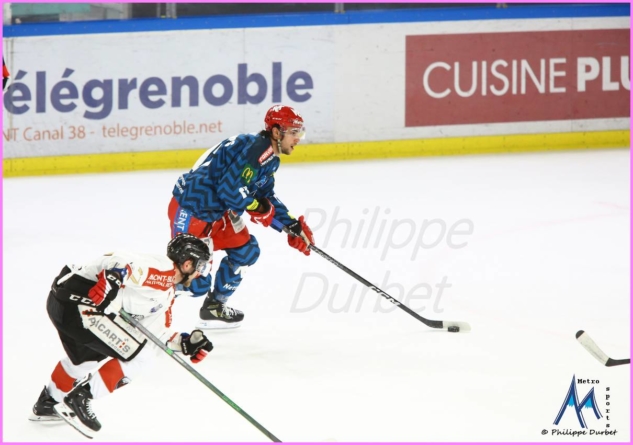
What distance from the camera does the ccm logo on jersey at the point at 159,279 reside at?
371 cm

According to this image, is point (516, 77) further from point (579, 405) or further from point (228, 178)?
point (579, 405)

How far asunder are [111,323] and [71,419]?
0.39m

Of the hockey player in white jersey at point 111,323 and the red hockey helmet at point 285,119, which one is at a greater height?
the red hockey helmet at point 285,119

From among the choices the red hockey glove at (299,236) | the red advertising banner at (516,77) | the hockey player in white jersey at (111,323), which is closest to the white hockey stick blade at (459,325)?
the red hockey glove at (299,236)

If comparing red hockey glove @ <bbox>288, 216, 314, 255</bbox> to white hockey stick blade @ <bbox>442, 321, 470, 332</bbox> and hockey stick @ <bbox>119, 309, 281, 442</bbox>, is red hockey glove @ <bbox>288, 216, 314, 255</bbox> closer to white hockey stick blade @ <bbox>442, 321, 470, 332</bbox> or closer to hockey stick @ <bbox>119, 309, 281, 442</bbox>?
white hockey stick blade @ <bbox>442, 321, 470, 332</bbox>

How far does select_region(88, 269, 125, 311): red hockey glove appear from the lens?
3.57 meters

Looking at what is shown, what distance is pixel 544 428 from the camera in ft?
12.5

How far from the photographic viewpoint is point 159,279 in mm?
3734

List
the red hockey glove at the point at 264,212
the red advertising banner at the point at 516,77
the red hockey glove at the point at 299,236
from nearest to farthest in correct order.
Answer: the red hockey glove at the point at 264,212, the red hockey glove at the point at 299,236, the red advertising banner at the point at 516,77

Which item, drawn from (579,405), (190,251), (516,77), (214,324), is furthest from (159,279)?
(516,77)

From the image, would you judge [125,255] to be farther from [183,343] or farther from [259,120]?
[259,120]

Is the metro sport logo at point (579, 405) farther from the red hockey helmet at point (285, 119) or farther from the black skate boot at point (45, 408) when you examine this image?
the black skate boot at point (45, 408)

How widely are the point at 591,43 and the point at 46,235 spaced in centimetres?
579

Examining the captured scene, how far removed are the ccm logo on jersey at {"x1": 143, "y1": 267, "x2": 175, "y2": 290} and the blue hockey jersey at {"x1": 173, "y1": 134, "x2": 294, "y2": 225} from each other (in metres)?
0.98
